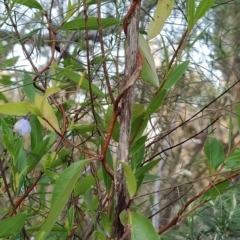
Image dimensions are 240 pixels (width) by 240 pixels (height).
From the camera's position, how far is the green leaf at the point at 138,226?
458 mm

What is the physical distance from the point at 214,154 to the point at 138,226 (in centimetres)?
18

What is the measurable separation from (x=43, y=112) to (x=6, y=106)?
0.11 ft

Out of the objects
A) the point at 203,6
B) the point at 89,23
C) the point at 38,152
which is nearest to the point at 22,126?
the point at 38,152

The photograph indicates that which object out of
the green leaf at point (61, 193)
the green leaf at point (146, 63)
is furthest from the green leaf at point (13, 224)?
the green leaf at point (146, 63)

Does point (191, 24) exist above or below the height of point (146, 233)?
above

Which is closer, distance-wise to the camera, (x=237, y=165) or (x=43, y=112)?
(x=43, y=112)

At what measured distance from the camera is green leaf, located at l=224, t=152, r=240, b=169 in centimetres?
59

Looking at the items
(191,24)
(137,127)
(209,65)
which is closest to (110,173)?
(137,127)

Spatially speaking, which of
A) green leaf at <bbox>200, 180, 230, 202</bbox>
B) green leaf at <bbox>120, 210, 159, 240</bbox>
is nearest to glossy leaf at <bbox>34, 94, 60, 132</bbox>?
green leaf at <bbox>120, 210, 159, 240</bbox>

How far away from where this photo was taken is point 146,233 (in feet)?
1.51

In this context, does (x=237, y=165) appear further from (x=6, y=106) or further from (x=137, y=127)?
(x=6, y=106)

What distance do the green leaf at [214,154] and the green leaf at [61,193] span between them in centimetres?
21

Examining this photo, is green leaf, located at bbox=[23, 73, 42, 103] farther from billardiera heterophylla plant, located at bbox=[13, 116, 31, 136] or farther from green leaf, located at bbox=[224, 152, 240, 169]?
green leaf, located at bbox=[224, 152, 240, 169]

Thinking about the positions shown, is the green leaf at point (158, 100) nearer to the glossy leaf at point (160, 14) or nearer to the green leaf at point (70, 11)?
the glossy leaf at point (160, 14)
